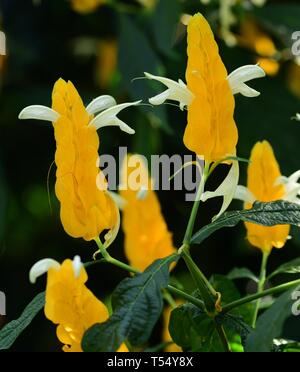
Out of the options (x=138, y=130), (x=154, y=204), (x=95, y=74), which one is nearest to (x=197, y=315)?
(x=154, y=204)

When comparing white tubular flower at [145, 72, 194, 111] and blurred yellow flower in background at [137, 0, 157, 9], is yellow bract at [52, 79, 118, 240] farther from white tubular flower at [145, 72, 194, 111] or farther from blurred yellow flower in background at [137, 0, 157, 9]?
blurred yellow flower in background at [137, 0, 157, 9]

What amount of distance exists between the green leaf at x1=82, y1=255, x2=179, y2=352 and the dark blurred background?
76 centimetres

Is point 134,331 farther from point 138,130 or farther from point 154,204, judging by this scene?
point 138,130

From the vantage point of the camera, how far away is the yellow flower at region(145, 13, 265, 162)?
0.70 meters

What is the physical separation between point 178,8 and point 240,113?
194 mm

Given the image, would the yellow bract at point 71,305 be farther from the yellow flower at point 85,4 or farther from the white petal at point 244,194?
the yellow flower at point 85,4

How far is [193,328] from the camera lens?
0.71 metres

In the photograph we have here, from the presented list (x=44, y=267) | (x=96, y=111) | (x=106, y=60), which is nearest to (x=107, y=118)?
(x=96, y=111)

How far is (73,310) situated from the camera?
2.22 ft

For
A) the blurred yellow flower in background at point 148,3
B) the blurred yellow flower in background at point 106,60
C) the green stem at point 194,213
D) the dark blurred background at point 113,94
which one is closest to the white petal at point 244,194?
the green stem at point 194,213

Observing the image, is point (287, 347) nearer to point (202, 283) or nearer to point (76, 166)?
point (202, 283)

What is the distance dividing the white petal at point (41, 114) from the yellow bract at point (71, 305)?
0.11 m

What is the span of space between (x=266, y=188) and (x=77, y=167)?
0.20 meters

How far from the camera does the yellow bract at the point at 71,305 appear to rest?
67 centimetres
